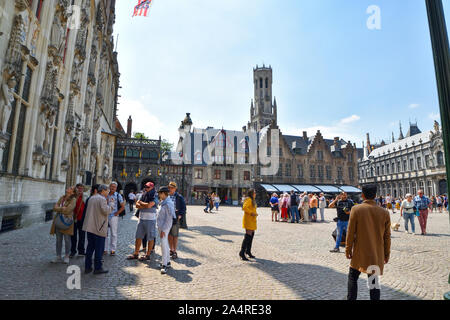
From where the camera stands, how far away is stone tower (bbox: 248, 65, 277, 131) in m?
74.7

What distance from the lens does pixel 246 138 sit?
45.8 metres

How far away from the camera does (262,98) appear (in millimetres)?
81500

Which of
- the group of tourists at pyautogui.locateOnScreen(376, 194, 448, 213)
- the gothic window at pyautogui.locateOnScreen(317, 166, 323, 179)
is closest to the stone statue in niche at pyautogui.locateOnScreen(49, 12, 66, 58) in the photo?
the group of tourists at pyautogui.locateOnScreen(376, 194, 448, 213)

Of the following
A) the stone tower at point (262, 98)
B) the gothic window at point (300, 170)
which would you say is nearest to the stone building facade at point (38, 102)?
the gothic window at point (300, 170)

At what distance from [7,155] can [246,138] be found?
38616mm

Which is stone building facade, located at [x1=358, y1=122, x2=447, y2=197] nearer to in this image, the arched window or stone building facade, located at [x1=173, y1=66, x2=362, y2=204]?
the arched window

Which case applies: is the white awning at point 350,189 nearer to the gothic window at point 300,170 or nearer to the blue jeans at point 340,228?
the gothic window at point 300,170

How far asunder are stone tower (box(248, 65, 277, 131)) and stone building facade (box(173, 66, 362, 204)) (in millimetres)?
24561

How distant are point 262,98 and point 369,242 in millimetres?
81866

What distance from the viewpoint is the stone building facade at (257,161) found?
138 ft

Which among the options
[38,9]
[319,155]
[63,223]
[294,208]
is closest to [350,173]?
[319,155]

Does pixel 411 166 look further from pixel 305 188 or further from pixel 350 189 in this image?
pixel 305 188

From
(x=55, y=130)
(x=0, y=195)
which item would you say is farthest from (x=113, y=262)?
(x=55, y=130)
